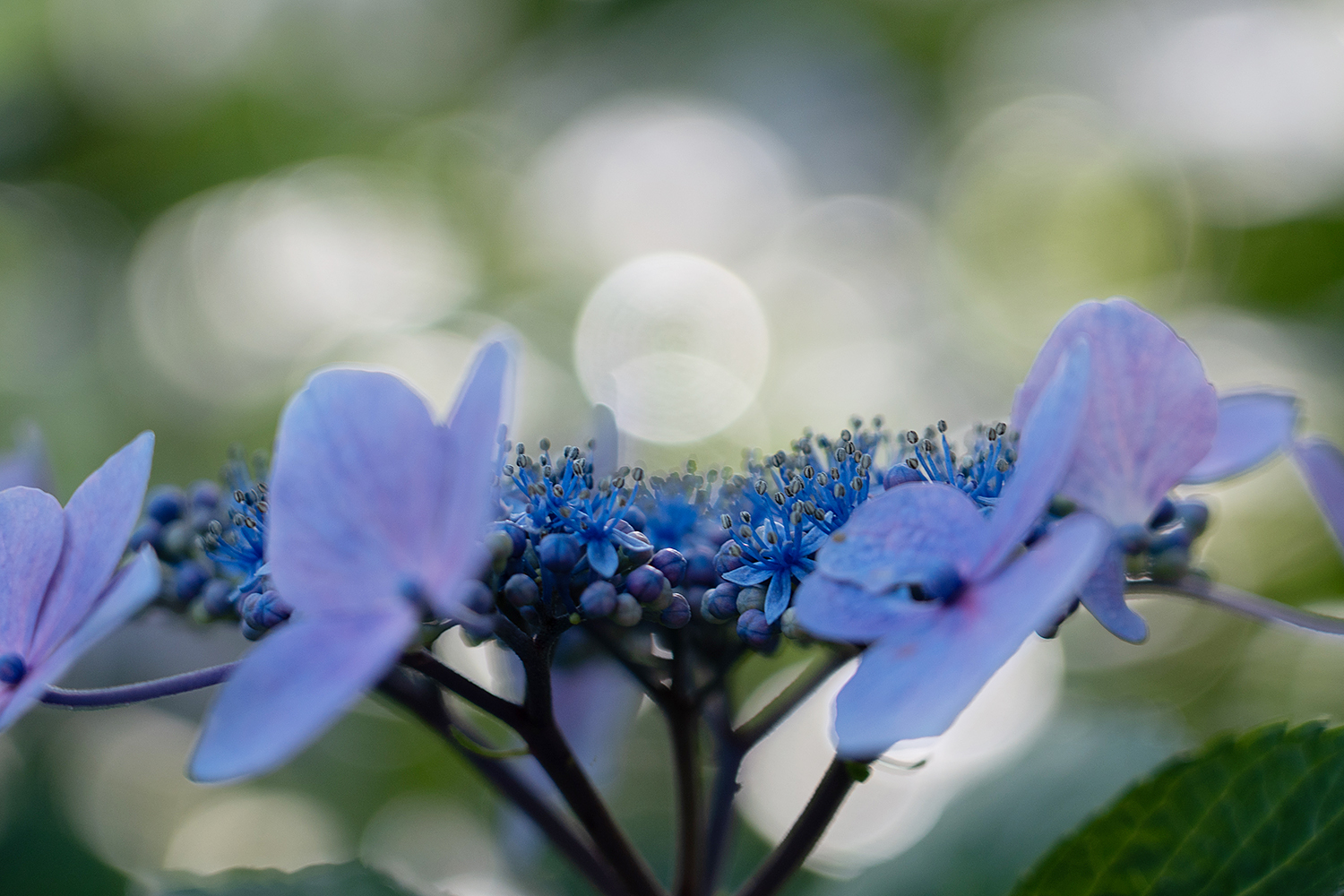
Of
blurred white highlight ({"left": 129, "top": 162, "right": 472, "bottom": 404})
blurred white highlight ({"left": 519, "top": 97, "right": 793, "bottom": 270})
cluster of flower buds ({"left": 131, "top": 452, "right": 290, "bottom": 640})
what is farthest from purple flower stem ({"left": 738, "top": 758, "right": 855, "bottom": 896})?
blurred white highlight ({"left": 519, "top": 97, "right": 793, "bottom": 270})

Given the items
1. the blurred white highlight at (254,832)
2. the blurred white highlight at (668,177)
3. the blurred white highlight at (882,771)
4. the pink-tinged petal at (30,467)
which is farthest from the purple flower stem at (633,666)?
the blurred white highlight at (668,177)

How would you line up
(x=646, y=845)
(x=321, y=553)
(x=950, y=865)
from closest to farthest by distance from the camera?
(x=321, y=553) → (x=950, y=865) → (x=646, y=845)

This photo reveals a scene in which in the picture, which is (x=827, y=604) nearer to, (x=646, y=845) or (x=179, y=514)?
(x=179, y=514)

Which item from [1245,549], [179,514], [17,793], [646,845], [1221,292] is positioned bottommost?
[17,793]

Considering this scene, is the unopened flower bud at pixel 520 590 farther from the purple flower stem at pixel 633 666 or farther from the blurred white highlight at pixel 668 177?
the blurred white highlight at pixel 668 177

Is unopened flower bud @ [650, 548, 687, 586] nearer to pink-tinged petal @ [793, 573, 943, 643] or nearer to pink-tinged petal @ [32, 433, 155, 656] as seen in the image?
pink-tinged petal @ [793, 573, 943, 643]

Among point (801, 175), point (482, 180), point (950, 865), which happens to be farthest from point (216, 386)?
point (950, 865)

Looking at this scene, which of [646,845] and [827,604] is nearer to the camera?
[827,604]
